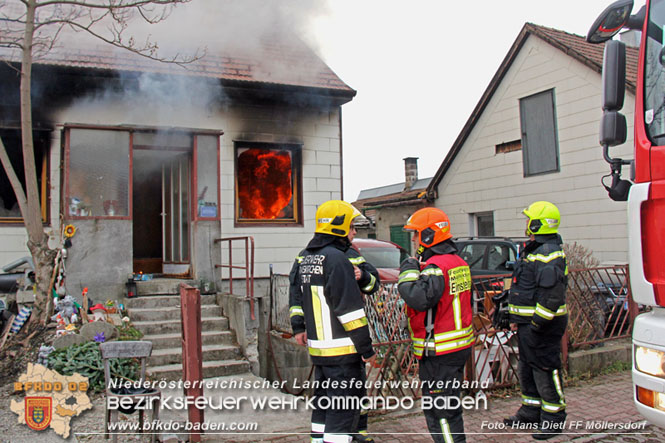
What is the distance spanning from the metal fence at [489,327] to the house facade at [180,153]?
235cm

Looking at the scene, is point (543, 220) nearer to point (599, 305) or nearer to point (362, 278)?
point (362, 278)

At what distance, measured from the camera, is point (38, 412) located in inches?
189

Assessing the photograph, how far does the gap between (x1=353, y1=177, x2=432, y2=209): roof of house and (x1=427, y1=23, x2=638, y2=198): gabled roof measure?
1349 mm

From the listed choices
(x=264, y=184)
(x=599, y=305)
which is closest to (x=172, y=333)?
(x=264, y=184)

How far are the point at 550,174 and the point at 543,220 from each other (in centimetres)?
856

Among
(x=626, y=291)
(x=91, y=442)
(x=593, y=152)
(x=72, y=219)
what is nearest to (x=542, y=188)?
(x=593, y=152)

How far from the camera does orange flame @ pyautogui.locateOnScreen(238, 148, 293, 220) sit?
→ 9469 mm

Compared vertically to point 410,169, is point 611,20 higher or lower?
lower

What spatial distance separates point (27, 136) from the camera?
654 cm

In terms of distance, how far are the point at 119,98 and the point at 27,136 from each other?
219 cm

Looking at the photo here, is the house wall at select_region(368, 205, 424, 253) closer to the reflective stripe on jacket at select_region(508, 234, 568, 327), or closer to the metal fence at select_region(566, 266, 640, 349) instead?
the metal fence at select_region(566, 266, 640, 349)

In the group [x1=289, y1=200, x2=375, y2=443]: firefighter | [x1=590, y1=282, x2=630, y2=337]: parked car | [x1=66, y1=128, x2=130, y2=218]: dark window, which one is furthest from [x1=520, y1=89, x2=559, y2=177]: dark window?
[x1=289, y1=200, x2=375, y2=443]: firefighter

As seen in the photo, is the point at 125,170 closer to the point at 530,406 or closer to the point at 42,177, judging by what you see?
the point at 42,177

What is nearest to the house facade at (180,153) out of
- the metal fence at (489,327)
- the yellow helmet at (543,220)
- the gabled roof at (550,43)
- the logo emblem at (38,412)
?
the metal fence at (489,327)
